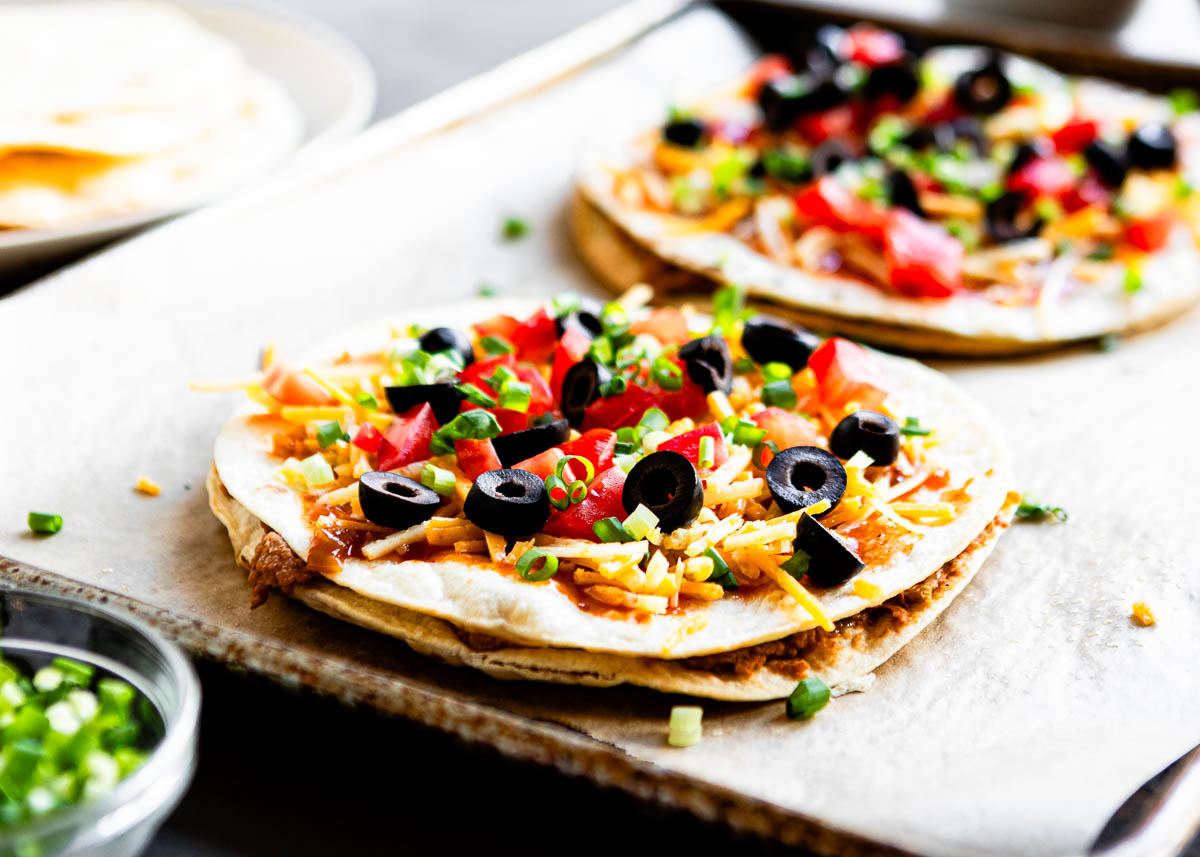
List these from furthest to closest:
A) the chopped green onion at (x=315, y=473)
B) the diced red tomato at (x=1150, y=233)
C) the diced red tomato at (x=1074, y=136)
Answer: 1. the diced red tomato at (x=1074, y=136)
2. the diced red tomato at (x=1150, y=233)
3. the chopped green onion at (x=315, y=473)

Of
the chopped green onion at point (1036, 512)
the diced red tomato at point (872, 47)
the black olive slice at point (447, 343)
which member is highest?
the black olive slice at point (447, 343)

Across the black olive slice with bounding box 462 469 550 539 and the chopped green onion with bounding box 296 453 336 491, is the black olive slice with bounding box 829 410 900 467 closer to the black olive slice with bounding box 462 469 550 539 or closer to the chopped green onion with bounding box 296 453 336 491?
the black olive slice with bounding box 462 469 550 539

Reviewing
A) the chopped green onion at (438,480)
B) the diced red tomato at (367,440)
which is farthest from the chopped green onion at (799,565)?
the diced red tomato at (367,440)

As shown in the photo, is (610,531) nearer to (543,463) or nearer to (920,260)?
(543,463)

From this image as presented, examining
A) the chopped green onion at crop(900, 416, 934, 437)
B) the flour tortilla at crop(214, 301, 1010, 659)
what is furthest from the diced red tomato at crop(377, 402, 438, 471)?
the chopped green onion at crop(900, 416, 934, 437)

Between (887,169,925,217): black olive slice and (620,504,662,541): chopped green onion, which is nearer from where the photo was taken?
(620,504,662,541): chopped green onion

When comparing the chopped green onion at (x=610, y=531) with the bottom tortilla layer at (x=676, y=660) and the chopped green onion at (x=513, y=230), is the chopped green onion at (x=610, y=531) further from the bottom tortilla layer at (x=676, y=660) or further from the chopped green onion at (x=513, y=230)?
the chopped green onion at (x=513, y=230)
